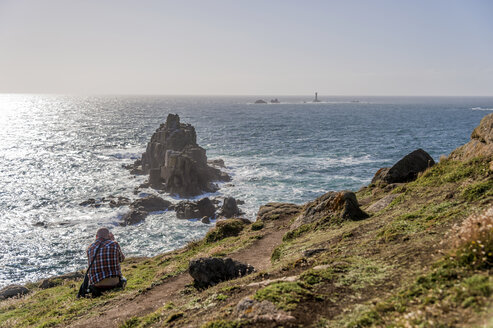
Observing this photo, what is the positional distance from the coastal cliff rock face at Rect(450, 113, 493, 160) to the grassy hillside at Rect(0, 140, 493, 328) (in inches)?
38.5

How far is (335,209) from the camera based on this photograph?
17312mm

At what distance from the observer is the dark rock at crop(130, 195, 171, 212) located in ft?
157

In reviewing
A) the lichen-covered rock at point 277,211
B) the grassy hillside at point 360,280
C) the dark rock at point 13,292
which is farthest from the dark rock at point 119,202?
the grassy hillside at point 360,280

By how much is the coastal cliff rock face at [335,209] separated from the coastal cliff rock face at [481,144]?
6.14 metres

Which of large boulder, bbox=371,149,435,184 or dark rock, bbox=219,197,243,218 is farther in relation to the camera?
dark rock, bbox=219,197,243,218

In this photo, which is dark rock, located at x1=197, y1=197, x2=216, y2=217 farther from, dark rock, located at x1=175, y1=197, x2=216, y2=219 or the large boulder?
the large boulder

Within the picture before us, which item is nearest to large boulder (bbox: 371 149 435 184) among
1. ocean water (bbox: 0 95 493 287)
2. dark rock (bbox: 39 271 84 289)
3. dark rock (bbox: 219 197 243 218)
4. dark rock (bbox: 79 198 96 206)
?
dark rock (bbox: 39 271 84 289)

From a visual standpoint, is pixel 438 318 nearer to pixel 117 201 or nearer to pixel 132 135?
pixel 117 201

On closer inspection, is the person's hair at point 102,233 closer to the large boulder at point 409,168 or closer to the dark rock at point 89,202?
the large boulder at point 409,168

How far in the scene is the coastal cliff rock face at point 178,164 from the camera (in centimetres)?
5616

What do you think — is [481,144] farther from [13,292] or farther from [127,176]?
[127,176]

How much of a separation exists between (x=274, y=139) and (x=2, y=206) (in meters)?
69.5

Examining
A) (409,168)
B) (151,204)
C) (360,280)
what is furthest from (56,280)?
(151,204)

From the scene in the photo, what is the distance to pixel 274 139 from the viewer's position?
100875 millimetres
